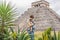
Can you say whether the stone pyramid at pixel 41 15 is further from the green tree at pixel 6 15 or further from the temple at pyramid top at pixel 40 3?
the green tree at pixel 6 15

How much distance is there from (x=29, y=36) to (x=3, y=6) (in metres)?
1.18

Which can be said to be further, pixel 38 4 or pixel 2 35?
pixel 38 4

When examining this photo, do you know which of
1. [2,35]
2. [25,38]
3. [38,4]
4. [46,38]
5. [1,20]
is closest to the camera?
[46,38]

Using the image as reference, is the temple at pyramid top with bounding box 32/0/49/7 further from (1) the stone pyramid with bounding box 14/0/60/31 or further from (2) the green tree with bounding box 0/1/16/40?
(2) the green tree with bounding box 0/1/16/40

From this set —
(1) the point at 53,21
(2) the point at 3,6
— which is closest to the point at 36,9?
(1) the point at 53,21

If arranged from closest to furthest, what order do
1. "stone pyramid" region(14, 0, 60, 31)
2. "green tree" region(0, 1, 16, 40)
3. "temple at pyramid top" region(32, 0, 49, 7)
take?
"green tree" region(0, 1, 16, 40) → "stone pyramid" region(14, 0, 60, 31) → "temple at pyramid top" region(32, 0, 49, 7)

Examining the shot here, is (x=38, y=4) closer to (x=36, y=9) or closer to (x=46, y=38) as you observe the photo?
(x=36, y=9)

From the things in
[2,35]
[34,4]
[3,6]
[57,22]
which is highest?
[3,6]

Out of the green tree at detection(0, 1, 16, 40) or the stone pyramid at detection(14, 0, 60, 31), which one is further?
the stone pyramid at detection(14, 0, 60, 31)

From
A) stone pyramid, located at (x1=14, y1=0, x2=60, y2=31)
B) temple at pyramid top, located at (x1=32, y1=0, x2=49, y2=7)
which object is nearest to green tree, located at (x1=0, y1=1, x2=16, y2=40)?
stone pyramid, located at (x1=14, y1=0, x2=60, y2=31)

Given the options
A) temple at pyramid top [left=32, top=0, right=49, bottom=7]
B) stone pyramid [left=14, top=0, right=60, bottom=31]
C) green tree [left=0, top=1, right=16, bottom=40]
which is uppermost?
green tree [left=0, top=1, right=16, bottom=40]

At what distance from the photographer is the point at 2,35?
3.99m

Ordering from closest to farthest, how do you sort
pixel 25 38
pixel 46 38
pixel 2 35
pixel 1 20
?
pixel 46 38 < pixel 25 38 < pixel 2 35 < pixel 1 20

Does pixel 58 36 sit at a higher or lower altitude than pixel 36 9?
higher
